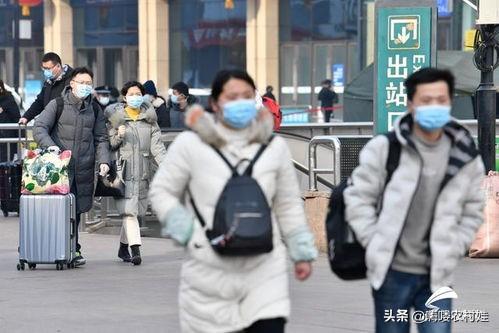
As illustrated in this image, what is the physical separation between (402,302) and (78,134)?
6753 mm

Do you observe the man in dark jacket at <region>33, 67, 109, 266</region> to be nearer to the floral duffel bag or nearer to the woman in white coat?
the floral duffel bag

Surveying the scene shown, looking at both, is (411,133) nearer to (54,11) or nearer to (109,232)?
(109,232)

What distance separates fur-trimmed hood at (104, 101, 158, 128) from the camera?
12984 millimetres

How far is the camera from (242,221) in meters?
5.95

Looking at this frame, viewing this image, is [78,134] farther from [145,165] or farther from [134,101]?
[145,165]

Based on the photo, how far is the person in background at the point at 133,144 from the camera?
42.6 ft

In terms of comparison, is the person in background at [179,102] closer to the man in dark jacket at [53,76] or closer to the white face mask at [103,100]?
the white face mask at [103,100]

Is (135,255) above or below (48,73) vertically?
below

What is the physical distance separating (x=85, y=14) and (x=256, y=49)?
7.93 metres

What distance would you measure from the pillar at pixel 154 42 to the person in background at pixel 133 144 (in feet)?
125

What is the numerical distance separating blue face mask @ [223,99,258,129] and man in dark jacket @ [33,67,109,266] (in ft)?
20.8

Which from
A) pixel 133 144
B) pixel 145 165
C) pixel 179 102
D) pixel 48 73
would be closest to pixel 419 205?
pixel 133 144

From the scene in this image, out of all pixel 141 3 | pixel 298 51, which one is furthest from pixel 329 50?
pixel 141 3

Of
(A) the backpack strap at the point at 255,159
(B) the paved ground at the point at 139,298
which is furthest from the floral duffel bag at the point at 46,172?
(A) the backpack strap at the point at 255,159
